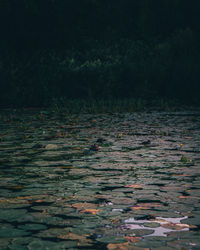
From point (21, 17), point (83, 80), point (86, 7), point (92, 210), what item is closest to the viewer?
point (92, 210)

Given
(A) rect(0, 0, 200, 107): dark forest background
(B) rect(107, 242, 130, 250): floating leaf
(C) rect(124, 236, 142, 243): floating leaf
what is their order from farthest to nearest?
(A) rect(0, 0, 200, 107): dark forest background, (C) rect(124, 236, 142, 243): floating leaf, (B) rect(107, 242, 130, 250): floating leaf

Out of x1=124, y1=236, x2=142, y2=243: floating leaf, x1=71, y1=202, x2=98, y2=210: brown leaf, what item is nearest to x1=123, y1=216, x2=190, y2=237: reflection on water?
x1=124, y1=236, x2=142, y2=243: floating leaf

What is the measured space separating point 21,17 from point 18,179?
59.1 ft

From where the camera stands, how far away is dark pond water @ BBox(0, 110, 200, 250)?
2848 mm

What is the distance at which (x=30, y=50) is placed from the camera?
2275 cm

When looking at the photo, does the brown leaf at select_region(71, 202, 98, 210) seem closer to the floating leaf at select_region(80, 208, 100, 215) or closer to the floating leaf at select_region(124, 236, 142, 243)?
the floating leaf at select_region(80, 208, 100, 215)

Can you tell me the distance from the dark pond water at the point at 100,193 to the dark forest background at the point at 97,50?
10.7m

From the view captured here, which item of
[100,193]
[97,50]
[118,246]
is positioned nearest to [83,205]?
[100,193]

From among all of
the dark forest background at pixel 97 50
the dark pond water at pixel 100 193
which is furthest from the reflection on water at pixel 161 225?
the dark forest background at pixel 97 50

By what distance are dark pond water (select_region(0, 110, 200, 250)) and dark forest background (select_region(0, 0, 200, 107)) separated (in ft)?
35.1

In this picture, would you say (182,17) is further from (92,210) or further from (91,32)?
(92,210)

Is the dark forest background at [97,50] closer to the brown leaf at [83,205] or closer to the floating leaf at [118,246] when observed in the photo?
the brown leaf at [83,205]

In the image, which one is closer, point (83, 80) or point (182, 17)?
point (83, 80)

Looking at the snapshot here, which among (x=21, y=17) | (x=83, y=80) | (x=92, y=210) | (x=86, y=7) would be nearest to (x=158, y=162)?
(x=92, y=210)
